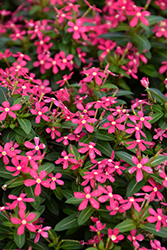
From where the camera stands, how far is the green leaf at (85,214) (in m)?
1.37

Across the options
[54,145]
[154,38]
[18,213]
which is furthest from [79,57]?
[18,213]

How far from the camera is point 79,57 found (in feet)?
7.73

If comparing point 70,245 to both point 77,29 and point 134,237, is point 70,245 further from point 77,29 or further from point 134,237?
point 77,29

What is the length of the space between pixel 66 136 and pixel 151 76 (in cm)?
119

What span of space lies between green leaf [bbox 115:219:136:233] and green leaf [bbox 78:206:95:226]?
18cm

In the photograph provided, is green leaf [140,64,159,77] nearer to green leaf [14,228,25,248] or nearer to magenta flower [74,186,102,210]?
magenta flower [74,186,102,210]

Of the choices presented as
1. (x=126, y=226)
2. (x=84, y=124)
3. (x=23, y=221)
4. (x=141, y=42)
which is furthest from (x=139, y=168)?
(x=141, y=42)

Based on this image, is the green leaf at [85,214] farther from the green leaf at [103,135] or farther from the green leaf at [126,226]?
the green leaf at [103,135]

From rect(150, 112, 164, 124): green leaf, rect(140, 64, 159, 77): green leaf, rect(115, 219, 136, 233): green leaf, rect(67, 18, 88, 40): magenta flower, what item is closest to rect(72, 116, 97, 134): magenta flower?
rect(150, 112, 164, 124): green leaf

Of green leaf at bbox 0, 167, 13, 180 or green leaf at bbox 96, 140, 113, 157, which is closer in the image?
green leaf at bbox 0, 167, 13, 180

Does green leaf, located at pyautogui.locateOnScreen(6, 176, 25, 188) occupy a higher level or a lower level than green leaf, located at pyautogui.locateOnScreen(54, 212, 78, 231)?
higher

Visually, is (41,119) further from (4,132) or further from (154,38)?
(154,38)

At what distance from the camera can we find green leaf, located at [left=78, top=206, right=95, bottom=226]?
1369 mm

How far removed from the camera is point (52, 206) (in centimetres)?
158
